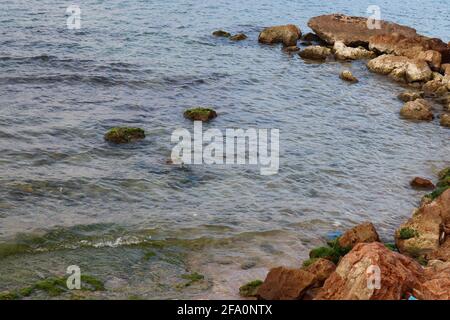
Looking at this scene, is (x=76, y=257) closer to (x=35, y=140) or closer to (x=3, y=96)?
(x=35, y=140)

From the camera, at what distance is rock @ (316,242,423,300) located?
52.0 ft

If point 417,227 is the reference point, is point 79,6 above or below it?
above

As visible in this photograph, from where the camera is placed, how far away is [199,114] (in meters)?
36.3

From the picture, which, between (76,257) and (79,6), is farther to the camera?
(79,6)

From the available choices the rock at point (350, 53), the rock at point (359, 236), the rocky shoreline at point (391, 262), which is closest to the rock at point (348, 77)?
the rocky shoreline at point (391, 262)

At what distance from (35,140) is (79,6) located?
3378 centimetres

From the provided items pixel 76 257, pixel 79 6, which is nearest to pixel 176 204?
pixel 76 257

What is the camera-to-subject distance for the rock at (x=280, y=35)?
58.4 meters

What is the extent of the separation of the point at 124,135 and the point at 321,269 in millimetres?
16448

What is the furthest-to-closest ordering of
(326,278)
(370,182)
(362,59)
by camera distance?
(362,59), (370,182), (326,278)

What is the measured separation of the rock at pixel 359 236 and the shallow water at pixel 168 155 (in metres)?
1.83

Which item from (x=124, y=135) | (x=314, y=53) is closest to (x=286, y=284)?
(x=124, y=135)

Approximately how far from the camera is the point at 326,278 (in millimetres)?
18391
